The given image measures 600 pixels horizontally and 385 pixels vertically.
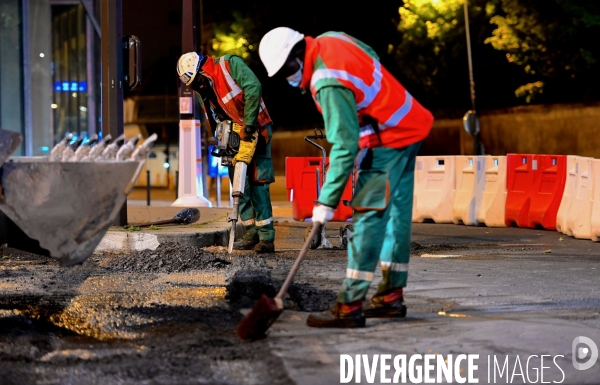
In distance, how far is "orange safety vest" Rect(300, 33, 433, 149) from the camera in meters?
6.00

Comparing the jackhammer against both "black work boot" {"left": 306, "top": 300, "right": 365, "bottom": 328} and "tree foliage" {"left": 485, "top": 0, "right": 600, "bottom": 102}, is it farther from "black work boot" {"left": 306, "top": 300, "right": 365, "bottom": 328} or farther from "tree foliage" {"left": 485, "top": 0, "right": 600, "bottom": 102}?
"tree foliage" {"left": 485, "top": 0, "right": 600, "bottom": 102}

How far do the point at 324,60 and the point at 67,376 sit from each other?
2.37 metres

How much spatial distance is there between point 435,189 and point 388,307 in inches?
372

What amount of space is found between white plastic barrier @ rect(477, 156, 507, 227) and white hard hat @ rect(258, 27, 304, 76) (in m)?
8.89

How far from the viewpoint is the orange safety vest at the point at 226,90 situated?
1008 centimetres

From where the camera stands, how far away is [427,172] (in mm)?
15984

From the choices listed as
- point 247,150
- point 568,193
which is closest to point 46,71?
point 247,150

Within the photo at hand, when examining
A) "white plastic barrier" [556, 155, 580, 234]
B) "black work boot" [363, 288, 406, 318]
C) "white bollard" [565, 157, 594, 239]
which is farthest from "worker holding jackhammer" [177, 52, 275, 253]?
"white plastic barrier" [556, 155, 580, 234]

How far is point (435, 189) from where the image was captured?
51.3 feet

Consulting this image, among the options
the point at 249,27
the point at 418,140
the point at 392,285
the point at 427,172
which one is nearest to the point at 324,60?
the point at 418,140

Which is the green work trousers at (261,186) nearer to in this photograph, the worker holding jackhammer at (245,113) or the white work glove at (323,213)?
the worker holding jackhammer at (245,113)

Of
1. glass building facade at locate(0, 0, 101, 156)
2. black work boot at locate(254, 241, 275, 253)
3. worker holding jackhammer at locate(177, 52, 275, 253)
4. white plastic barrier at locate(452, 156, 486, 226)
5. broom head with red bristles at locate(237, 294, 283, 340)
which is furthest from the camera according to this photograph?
glass building facade at locate(0, 0, 101, 156)

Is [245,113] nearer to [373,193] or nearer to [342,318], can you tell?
[373,193]

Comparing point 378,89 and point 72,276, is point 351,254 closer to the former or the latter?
point 378,89
